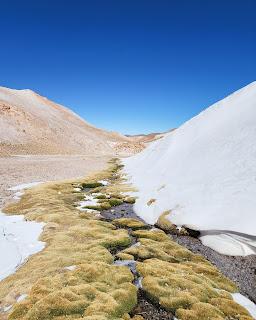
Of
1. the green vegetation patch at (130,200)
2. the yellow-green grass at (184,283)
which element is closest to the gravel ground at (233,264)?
the yellow-green grass at (184,283)

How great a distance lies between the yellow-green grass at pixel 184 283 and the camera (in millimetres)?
12805

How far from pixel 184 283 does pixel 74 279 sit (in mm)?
5057

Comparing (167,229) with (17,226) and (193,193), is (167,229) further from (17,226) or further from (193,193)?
(17,226)

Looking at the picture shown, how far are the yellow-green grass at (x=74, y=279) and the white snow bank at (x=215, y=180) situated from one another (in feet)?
21.7

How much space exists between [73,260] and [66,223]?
310 inches

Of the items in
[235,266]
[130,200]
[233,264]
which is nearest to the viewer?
[235,266]

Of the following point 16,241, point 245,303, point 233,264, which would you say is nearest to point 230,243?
point 233,264

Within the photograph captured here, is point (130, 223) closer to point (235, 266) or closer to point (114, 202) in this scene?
point (114, 202)

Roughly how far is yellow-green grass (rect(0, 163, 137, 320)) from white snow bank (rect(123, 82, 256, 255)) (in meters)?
6.63

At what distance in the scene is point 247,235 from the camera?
20.3m

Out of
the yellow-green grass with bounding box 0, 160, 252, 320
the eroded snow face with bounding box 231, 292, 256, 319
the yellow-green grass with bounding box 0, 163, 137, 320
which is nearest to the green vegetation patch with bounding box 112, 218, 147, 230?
the yellow-green grass with bounding box 0, 163, 137, 320

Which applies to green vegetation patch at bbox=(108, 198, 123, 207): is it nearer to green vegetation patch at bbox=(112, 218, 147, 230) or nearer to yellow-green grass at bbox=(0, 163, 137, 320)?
green vegetation patch at bbox=(112, 218, 147, 230)

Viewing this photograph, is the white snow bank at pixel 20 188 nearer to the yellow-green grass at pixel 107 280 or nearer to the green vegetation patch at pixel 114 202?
the green vegetation patch at pixel 114 202

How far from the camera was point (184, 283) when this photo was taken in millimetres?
14695
